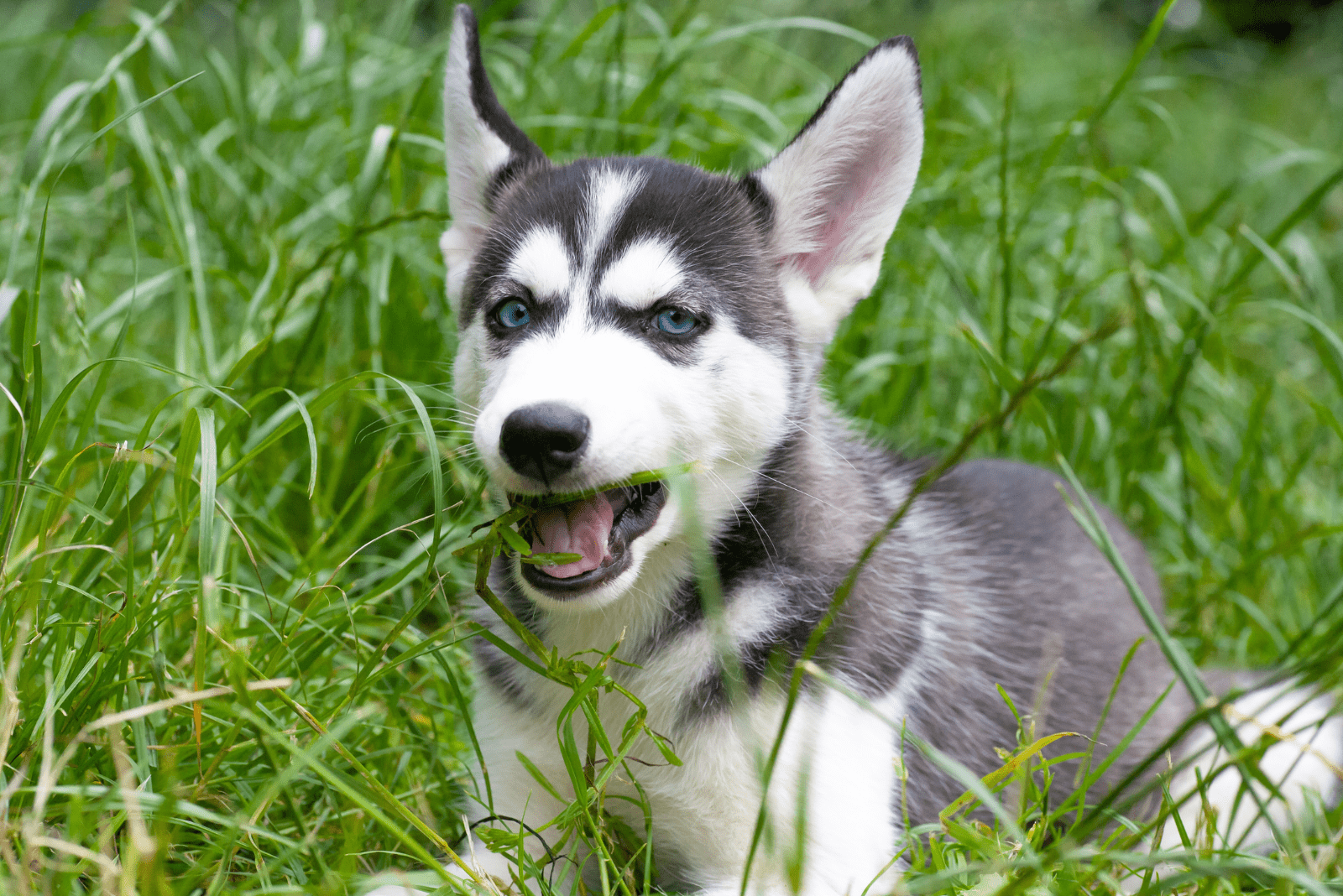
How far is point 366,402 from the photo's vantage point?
3658 millimetres

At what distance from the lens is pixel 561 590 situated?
2.31 meters

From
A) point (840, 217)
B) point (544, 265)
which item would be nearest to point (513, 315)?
point (544, 265)

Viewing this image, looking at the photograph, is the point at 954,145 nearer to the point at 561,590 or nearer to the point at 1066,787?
the point at 1066,787

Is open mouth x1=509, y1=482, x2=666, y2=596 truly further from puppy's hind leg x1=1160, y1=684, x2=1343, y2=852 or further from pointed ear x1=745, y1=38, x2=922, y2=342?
puppy's hind leg x1=1160, y1=684, x2=1343, y2=852

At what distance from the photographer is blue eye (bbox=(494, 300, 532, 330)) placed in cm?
264

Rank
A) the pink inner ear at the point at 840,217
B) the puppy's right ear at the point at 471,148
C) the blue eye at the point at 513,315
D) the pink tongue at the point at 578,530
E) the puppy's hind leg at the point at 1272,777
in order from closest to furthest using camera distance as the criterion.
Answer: the pink tongue at the point at 578,530 → the blue eye at the point at 513,315 → the pink inner ear at the point at 840,217 → the puppy's right ear at the point at 471,148 → the puppy's hind leg at the point at 1272,777

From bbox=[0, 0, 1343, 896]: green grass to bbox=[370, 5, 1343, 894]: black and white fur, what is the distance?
244 mm

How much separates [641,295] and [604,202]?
0.29 meters

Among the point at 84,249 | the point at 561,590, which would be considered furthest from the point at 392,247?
the point at 561,590

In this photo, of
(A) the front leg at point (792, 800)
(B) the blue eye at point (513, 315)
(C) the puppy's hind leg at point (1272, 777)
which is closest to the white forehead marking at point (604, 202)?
(B) the blue eye at point (513, 315)

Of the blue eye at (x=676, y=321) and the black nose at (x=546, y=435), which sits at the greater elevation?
the blue eye at (x=676, y=321)

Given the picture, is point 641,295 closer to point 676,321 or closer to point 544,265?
point 676,321

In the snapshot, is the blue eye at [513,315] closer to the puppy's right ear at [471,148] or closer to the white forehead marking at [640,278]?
the white forehead marking at [640,278]

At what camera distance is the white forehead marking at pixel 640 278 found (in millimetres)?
2535
